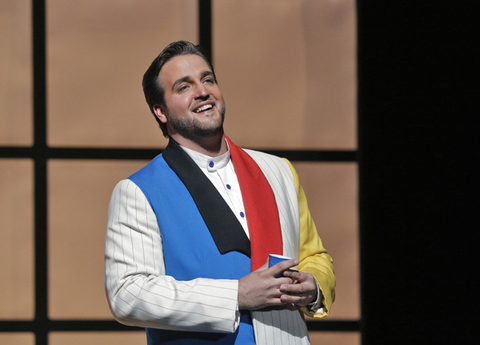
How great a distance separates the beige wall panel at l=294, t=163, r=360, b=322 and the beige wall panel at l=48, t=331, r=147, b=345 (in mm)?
892

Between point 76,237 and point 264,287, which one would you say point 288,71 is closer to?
point 76,237

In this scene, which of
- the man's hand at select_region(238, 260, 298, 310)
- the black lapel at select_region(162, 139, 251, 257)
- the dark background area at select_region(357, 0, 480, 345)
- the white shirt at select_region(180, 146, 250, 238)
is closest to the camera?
the man's hand at select_region(238, 260, 298, 310)

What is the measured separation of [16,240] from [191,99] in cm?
122

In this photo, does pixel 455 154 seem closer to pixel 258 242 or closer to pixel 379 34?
pixel 379 34

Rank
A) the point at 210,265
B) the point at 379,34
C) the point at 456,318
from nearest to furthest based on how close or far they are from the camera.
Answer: the point at 210,265
the point at 456,318
the point at 379,34

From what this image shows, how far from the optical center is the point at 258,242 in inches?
58.3

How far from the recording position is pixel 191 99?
5.24ft

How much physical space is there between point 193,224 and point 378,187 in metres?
1.17

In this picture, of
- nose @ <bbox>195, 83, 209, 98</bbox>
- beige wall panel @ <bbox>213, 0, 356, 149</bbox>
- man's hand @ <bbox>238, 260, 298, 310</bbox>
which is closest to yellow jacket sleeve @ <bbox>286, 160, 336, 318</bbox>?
man's hand @ <bbox>238, 260, 298, 310</bbox>

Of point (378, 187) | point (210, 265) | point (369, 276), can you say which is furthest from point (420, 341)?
point (210, 265)

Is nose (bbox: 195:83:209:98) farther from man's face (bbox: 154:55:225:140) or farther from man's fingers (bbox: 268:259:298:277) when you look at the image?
man's fingers (bbox: 268:259:298:277)

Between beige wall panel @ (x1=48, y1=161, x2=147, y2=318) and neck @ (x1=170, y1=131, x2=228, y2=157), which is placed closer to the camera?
neck @ (x1=170, y1=131, x2=228, y2=157)

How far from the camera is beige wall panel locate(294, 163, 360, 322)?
2.47 metres

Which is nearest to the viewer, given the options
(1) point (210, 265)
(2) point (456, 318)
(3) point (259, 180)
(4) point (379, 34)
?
(1) point (210, 265)
